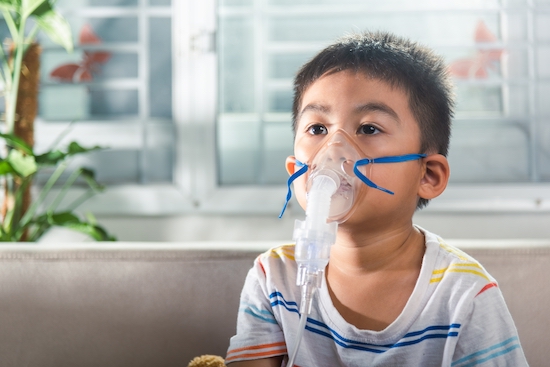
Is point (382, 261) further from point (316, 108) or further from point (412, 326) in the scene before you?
point (316, 108)

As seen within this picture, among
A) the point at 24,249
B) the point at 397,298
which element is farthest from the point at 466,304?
the point at 24,249

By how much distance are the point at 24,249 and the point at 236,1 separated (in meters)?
1.64

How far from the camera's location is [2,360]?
51.9 inches

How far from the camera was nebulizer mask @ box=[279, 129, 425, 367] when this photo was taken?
86cm

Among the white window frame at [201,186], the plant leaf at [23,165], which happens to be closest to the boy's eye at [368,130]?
the plant leaf at [23,165]

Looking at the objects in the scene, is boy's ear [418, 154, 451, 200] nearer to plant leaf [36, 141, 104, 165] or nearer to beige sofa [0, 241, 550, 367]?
beige sofa [0, 241, 550, 367]

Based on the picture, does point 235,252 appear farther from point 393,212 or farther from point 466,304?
point 466,304

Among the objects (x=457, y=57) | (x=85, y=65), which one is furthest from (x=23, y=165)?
(x=457, y=57)

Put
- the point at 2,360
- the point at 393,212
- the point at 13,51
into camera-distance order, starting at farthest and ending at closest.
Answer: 1. the point at 13,51
2. the point at 2,360
3. the point at 393,212

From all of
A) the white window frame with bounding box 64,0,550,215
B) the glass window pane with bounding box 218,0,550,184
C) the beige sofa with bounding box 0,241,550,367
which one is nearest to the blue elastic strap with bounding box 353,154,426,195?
the beige sofa with bounding box 0,241,550,367

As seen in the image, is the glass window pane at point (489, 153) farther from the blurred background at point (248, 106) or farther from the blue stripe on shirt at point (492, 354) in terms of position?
the blue stripe on shirt at point (492, 354)

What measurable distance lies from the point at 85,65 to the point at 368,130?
2.02 meters

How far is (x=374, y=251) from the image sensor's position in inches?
43.4

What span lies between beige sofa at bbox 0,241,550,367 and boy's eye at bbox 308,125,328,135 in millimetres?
436
